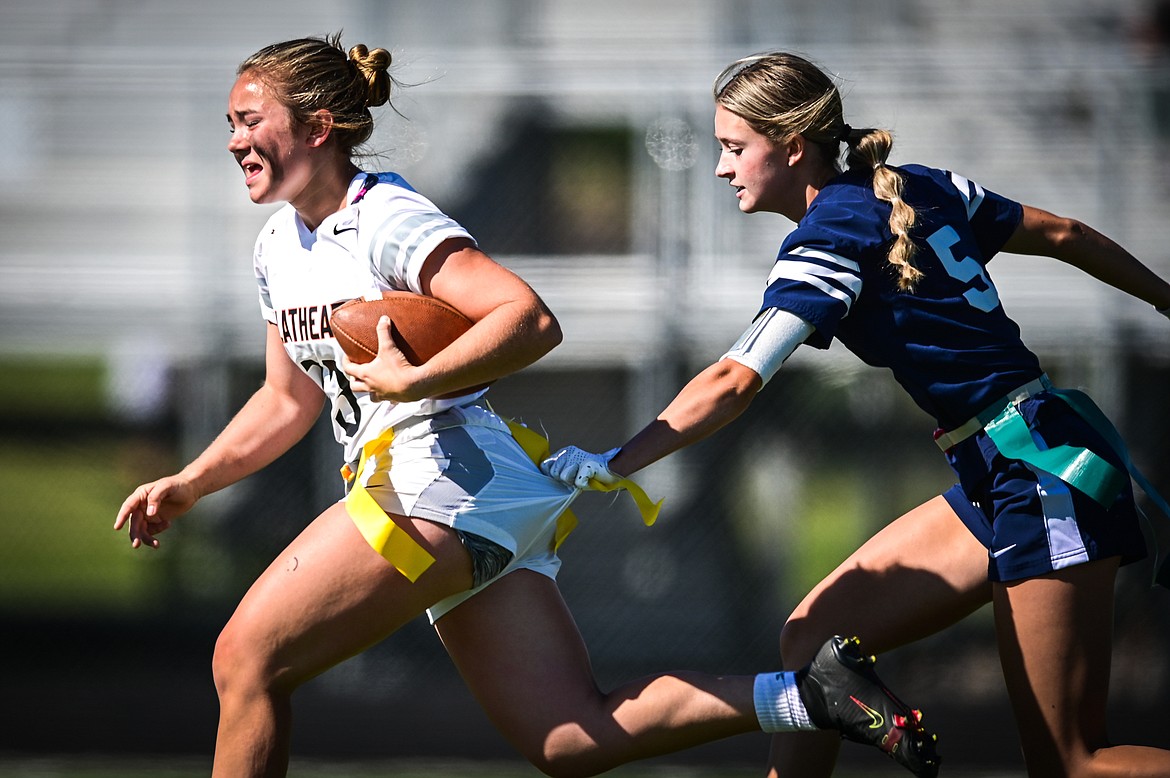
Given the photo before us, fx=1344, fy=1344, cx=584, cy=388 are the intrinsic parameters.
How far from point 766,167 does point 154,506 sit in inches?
59.8

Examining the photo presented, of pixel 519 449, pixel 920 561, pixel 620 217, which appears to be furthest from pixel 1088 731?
pixel 620 217

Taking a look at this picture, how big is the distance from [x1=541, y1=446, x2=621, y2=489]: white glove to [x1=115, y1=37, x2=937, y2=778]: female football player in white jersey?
82mm

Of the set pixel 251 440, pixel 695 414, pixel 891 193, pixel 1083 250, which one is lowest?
pixel 251 440

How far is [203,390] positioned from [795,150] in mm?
4118

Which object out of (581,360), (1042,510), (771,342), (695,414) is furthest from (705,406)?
(581,360)

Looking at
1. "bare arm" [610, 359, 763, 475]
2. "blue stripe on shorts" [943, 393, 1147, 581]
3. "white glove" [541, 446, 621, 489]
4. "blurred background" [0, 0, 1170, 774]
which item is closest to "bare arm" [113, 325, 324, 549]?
"white glove" [541, 446, 621, 489]

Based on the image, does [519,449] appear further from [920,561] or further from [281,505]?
[281,505]

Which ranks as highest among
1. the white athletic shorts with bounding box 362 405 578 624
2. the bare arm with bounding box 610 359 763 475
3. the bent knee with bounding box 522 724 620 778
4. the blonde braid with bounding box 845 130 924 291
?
the blonde braid with bounding box 845 130 924 291

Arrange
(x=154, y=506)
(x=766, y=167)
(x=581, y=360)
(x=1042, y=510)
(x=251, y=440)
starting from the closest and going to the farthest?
(x=1042, y=510), (x=766, y=167), (x=154, y=506), (x=251, y=440), (x=581, y=360)

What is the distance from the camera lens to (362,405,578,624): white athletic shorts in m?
2.62

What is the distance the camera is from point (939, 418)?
9.38 ft

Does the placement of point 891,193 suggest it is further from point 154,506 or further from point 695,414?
point 154,506

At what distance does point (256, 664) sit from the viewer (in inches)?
100

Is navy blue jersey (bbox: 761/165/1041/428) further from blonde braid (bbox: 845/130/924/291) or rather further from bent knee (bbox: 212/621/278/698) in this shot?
bent knee (bbox: 212/621/278/698)
